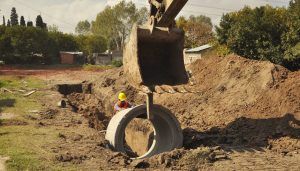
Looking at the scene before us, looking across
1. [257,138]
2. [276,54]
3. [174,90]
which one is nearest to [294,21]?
[276,54]

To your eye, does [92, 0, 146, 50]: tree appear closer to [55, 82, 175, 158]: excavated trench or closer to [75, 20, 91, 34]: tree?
[75, 20, 91, 34]: tree

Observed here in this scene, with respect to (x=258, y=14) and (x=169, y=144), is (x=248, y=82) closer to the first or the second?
(x=169, y=144)

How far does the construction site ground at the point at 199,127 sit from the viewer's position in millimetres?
9250

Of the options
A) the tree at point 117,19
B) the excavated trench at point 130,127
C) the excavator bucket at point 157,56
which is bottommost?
the excavated trench at point 130,127

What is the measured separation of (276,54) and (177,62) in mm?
9911

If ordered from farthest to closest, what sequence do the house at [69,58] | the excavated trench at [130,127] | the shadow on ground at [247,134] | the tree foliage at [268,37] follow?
the house at [69,58], the tree foliage at [268,37], the excavated trench at [130,127], the shadow on ground at [247,134]

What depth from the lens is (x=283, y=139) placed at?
38.0 feet

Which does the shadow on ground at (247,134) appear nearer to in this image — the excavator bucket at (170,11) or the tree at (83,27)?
the excavator bucket at (170,11)

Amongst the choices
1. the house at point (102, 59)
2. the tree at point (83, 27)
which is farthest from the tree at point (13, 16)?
the house at point (102, 59)

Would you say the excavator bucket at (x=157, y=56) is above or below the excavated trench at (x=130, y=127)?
above

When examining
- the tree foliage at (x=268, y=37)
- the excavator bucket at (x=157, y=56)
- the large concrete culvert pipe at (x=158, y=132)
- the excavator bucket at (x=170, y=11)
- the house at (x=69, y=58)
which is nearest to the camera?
the excavator bucket at (x=170, y=11)

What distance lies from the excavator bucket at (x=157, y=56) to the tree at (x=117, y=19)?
59.8 m

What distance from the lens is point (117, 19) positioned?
2908 inches

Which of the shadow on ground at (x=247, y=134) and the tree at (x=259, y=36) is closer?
the shadow on ground at (x=247, y=134)
